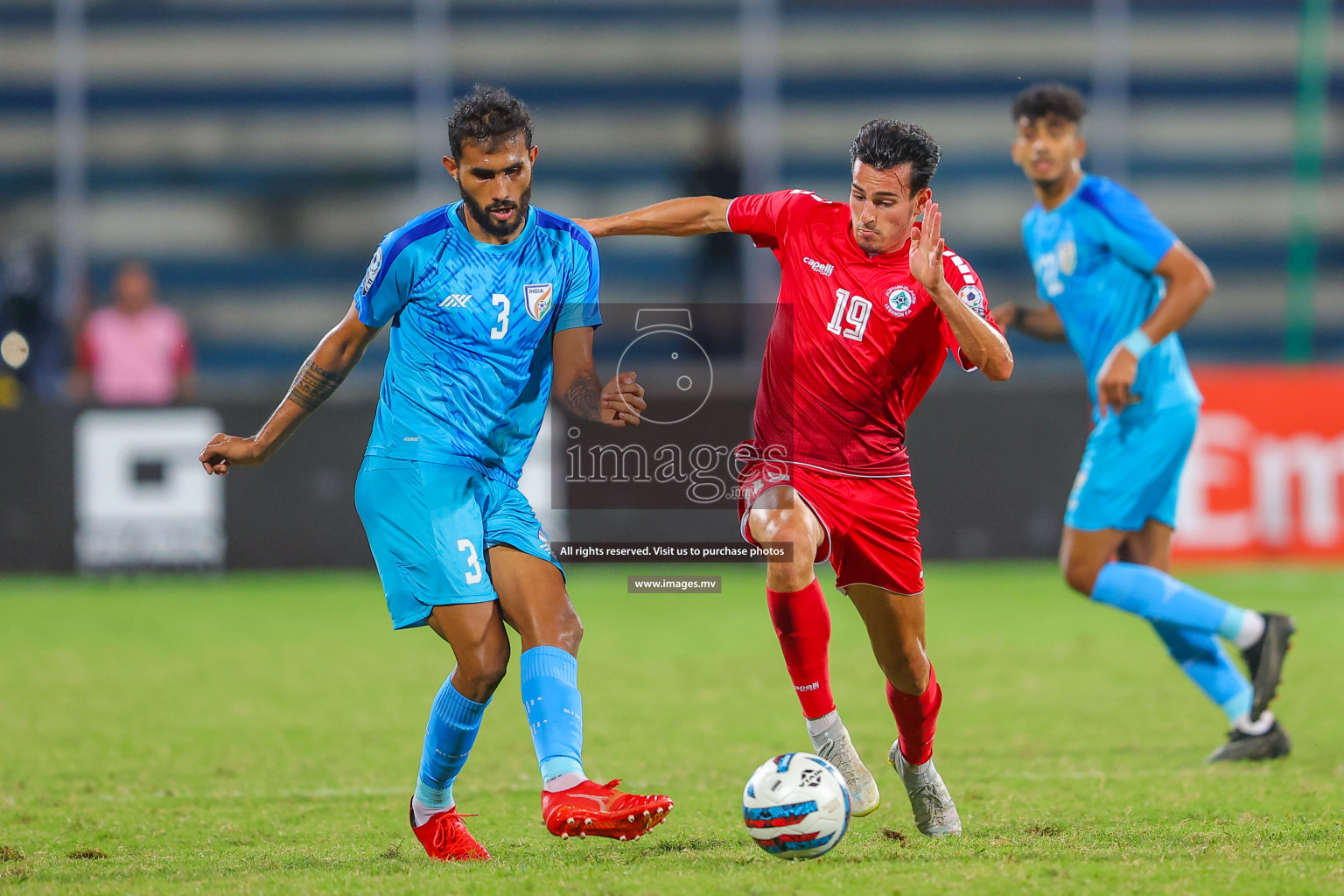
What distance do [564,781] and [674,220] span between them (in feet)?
6.23

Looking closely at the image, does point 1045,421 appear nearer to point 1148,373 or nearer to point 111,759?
point 1148,373

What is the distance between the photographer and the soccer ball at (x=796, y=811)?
171 inches

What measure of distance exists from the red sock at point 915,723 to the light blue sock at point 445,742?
1314 mm

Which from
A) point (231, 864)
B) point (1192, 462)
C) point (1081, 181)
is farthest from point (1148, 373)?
point (1192, 462)

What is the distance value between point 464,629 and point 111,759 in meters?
2.65

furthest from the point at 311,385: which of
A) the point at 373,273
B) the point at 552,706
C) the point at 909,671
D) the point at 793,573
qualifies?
the point at 909,671

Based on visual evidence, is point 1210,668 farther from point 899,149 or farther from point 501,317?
point 501,317

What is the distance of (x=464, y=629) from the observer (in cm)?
454

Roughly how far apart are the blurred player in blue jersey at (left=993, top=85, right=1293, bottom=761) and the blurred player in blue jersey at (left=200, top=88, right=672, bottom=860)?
98.2 inches

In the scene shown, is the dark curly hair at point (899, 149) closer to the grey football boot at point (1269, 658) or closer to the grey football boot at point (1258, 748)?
the grey football boot at point (1269, 658)

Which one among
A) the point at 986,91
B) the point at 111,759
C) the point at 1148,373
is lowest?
the point at 111,759

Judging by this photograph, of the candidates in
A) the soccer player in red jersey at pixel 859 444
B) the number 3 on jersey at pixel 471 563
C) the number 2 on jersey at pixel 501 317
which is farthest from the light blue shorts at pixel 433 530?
the soccer player in red jersey at pixel 859 444

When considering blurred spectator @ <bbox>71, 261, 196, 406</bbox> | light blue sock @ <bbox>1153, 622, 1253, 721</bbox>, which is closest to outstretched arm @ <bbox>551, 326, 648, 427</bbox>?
light blue sock @ <bbox>1153, 622, 1253, 721</bbox>

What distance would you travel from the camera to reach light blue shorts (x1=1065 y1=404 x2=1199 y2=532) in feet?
21.6
